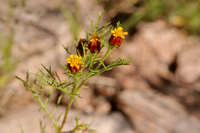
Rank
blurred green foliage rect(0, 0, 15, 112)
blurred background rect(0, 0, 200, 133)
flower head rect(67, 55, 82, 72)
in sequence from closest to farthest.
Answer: flower head rect(67, 55, 82, 72) < blurred green foliage rect(0, 0, 15, 112) < blurred background rect(0, 0, 200, 133)

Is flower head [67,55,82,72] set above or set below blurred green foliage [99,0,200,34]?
below

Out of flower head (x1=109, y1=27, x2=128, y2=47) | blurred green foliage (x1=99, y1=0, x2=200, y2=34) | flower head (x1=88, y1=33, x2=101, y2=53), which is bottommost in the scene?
flower head (x1=88, y1=33, x2=101, y2=53)

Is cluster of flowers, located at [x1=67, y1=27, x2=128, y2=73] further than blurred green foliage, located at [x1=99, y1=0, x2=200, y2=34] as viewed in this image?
No

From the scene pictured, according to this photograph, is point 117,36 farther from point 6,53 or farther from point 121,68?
point 121,68

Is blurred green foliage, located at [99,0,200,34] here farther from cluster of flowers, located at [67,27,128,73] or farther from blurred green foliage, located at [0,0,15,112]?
cluster of flowers, located at [67,27,128,73]

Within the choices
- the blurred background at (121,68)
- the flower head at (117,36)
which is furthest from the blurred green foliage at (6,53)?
the flower head at (117,36)

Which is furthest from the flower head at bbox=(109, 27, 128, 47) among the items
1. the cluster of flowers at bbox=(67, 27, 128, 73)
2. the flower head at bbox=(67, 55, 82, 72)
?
the flower head at bbox=(67, 55, 82, 72)

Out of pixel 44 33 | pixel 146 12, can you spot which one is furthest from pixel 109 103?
pixel 146 12

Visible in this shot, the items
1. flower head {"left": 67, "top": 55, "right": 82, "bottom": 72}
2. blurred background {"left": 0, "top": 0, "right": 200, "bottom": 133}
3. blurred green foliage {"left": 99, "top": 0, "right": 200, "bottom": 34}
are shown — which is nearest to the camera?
flower head {"left": 67, "top": 55, "right": 82, "bottom": 72}
